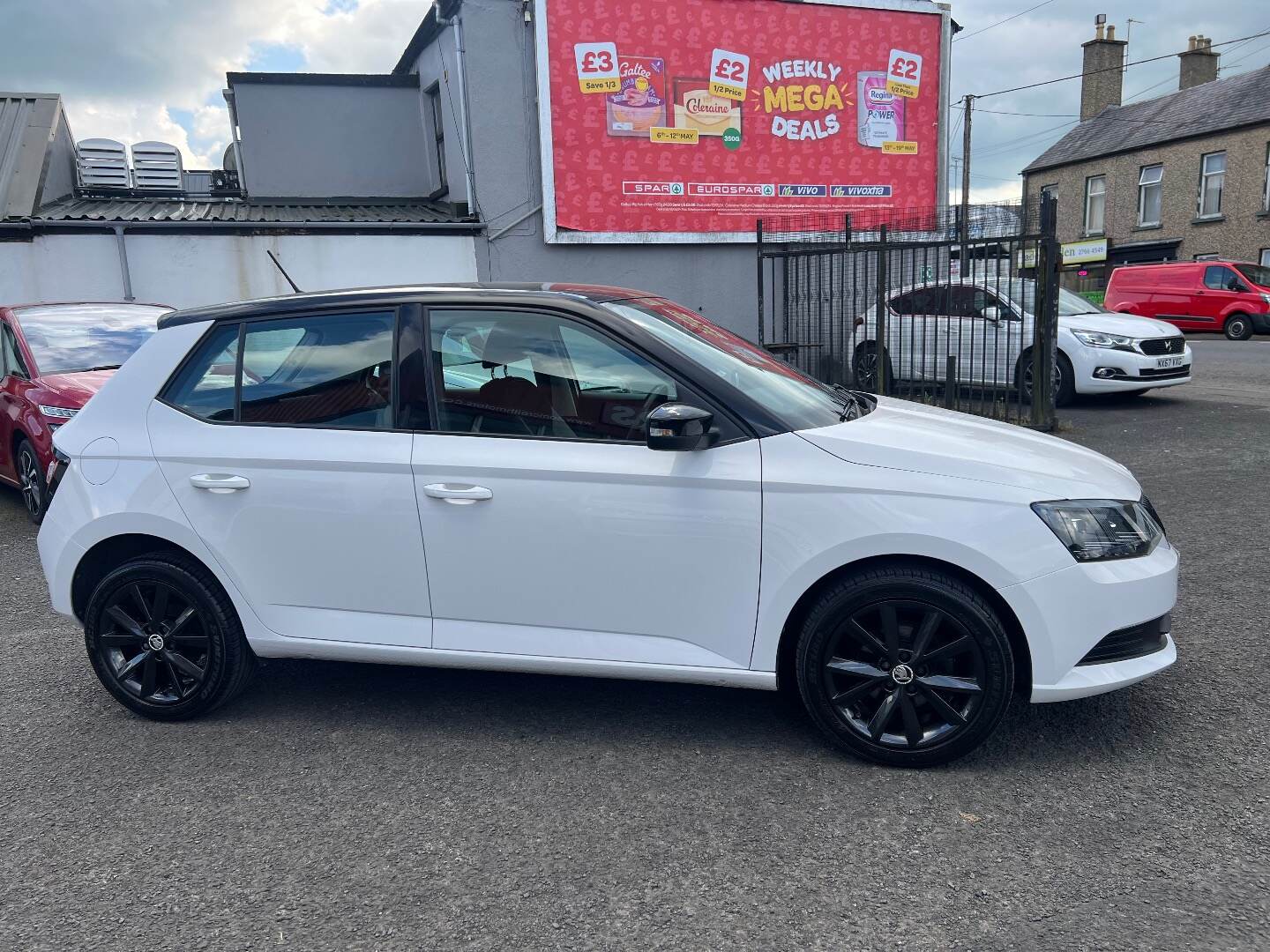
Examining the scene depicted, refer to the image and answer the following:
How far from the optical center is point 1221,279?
2302cm

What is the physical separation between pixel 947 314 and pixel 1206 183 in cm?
2610

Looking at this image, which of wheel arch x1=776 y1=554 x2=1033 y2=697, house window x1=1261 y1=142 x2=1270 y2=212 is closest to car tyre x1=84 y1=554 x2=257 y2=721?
wheel arch x1=776 y1=554 x2=1033 y2=697

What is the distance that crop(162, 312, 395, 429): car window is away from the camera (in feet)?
11.7

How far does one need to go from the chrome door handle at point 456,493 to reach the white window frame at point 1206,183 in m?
34.1

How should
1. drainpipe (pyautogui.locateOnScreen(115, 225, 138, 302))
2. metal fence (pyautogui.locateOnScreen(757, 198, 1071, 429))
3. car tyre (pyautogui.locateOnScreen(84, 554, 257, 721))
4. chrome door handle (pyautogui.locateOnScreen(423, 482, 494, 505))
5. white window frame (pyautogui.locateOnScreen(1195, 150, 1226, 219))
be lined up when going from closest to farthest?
1. chrome door handle (pyautogui.locateOnScreen(423, 482, 494, 505))
2. car tyre (pyautogui.locateOnScreen(84, 554, 257, 721))
3. metal fence (pyautogui.locateOnScreen(757, 198, 1071, 429))
4. drainpipe (pyautogui.locateOnScreen(115, 225, 138, 302))
5. white window frame (pyautogui.locateOnScreen(1195, 150, 1226, 219))

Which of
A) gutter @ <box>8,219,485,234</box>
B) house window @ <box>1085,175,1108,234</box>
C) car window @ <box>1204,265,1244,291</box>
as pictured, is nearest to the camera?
gutter @ <box>8,219,485,234</box>

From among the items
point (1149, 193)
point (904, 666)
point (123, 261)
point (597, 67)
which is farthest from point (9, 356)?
point (1149, 193)

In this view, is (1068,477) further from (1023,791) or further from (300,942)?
(300,942)

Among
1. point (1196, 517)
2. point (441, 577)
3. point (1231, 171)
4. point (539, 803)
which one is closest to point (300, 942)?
point (539, 803)

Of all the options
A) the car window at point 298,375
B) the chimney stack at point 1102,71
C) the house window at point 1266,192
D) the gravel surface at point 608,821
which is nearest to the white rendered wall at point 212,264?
the car window at point 298,375

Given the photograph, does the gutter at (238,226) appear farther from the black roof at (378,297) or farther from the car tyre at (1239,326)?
the car tyre at (1239,326)

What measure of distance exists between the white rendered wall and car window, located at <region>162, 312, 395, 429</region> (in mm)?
8880

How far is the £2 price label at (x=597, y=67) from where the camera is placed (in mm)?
12812

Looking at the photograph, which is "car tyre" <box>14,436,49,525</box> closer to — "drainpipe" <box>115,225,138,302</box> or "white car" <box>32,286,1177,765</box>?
"white car" <box>32,286,1177,765</box>
